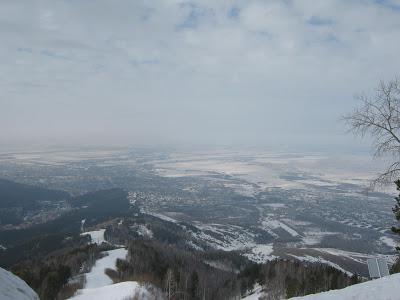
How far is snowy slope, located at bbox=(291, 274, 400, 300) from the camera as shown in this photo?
38.6ft

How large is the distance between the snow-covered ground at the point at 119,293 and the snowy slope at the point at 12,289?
162 feet

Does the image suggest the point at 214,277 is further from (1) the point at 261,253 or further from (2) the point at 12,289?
(2) the point at 12,289

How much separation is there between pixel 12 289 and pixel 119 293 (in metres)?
52.9

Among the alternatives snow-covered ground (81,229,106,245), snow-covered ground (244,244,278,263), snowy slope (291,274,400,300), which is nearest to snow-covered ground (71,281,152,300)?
snowy slope (291,274,400,300)

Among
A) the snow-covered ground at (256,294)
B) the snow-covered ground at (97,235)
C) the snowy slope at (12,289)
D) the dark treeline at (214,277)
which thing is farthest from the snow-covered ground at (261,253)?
the snowy slope at (12,289)

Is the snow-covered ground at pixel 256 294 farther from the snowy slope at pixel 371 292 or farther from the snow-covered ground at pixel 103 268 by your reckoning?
the snowy slope at pixel 371 292

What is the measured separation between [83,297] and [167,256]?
60217 millimetres

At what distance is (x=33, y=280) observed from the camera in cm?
8338

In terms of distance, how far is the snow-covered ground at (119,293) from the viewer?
193ft

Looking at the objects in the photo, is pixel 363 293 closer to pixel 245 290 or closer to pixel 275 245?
pixel 245 290

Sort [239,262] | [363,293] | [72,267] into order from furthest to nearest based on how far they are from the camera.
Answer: [239,262]
[72,267]
[363,293]

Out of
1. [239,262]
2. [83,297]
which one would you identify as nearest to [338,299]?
[83,297]

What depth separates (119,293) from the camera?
60125mm

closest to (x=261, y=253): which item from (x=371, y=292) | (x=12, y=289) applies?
(x=371, y=292)
